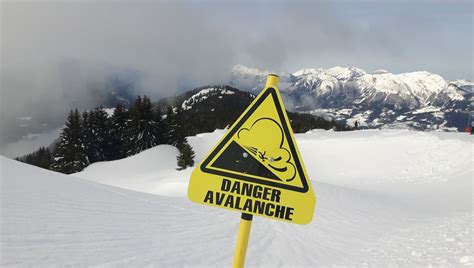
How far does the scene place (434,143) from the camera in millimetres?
29812

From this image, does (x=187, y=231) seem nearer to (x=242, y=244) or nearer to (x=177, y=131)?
(x=242, y=244)

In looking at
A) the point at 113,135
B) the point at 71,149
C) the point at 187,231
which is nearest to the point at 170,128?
the point at 113,135

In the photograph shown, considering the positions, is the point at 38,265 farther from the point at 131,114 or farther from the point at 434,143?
the point at 131,114

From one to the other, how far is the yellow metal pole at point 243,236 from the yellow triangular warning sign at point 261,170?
1.3 inches

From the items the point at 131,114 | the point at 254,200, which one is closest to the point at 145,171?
the point at 131,114

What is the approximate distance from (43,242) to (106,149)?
1811 inches

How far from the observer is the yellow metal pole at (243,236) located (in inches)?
97.5

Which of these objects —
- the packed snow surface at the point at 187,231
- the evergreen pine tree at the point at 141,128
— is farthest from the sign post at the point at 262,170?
the evergreen pine tree at the point at 141,128

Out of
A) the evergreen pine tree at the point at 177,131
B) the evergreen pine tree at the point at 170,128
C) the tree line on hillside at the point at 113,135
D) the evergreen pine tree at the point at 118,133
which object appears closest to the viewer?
the tree line on hillside at the point at 113,135

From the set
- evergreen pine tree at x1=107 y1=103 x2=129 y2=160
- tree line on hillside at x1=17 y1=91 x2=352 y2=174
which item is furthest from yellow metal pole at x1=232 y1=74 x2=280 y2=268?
evergreen pine tree at x1=107 y1=103 x2=129 y2=160

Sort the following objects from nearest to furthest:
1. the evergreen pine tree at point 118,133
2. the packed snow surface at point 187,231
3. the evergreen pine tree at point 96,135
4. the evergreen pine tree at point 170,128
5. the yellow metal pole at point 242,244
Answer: the yellow metal pole at point 242,244
the packed snow surface at point 187,231
the evergreen pine tree at point 96,135
the evergreen pine tree at point 170,128
the evergreen pine tree at point 118,133

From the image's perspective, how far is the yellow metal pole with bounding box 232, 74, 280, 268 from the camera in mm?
2477

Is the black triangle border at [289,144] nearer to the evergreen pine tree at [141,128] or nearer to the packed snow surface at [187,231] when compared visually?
the packed snow surface at [187,231]

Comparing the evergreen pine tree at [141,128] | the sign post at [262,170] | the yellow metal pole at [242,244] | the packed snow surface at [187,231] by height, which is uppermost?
the evergreen pine tree at [141,128]
